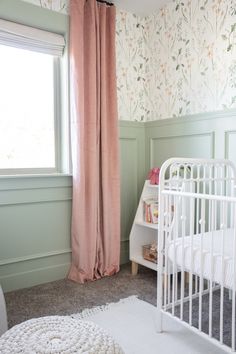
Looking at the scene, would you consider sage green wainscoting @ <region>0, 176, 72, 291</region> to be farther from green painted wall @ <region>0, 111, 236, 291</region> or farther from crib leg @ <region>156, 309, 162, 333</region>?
crib leg @ <region>156, 309, 162, 333</region>

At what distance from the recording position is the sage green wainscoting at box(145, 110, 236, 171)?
220 centimetres

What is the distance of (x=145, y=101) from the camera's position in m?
2.91

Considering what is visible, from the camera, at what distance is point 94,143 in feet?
7.91

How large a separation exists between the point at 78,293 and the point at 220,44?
2.06 metres

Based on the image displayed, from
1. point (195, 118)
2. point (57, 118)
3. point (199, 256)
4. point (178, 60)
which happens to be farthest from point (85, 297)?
point (178, 60)

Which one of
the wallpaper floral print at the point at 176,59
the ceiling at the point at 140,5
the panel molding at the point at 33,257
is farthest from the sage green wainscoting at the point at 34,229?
the ceiling at the point at 140,5

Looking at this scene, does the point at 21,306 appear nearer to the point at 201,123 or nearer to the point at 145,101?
the point at 201,123

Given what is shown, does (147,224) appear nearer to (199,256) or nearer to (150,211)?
(150,211)

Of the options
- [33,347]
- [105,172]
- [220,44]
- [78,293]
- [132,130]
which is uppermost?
[220,44]

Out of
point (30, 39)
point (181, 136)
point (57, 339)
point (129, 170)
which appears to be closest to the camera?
point (57, 339)

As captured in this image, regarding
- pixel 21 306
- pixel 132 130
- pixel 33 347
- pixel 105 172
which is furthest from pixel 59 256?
pixel 33 347

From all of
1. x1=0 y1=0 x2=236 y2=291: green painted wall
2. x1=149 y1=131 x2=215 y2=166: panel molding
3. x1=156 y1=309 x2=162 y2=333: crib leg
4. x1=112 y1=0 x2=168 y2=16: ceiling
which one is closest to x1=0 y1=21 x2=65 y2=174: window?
x1=0 y1=0 x2=236 y2=291: green painted wall

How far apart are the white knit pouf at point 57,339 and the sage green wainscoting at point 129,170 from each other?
5.62ft

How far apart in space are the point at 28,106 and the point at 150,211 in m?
1.27
